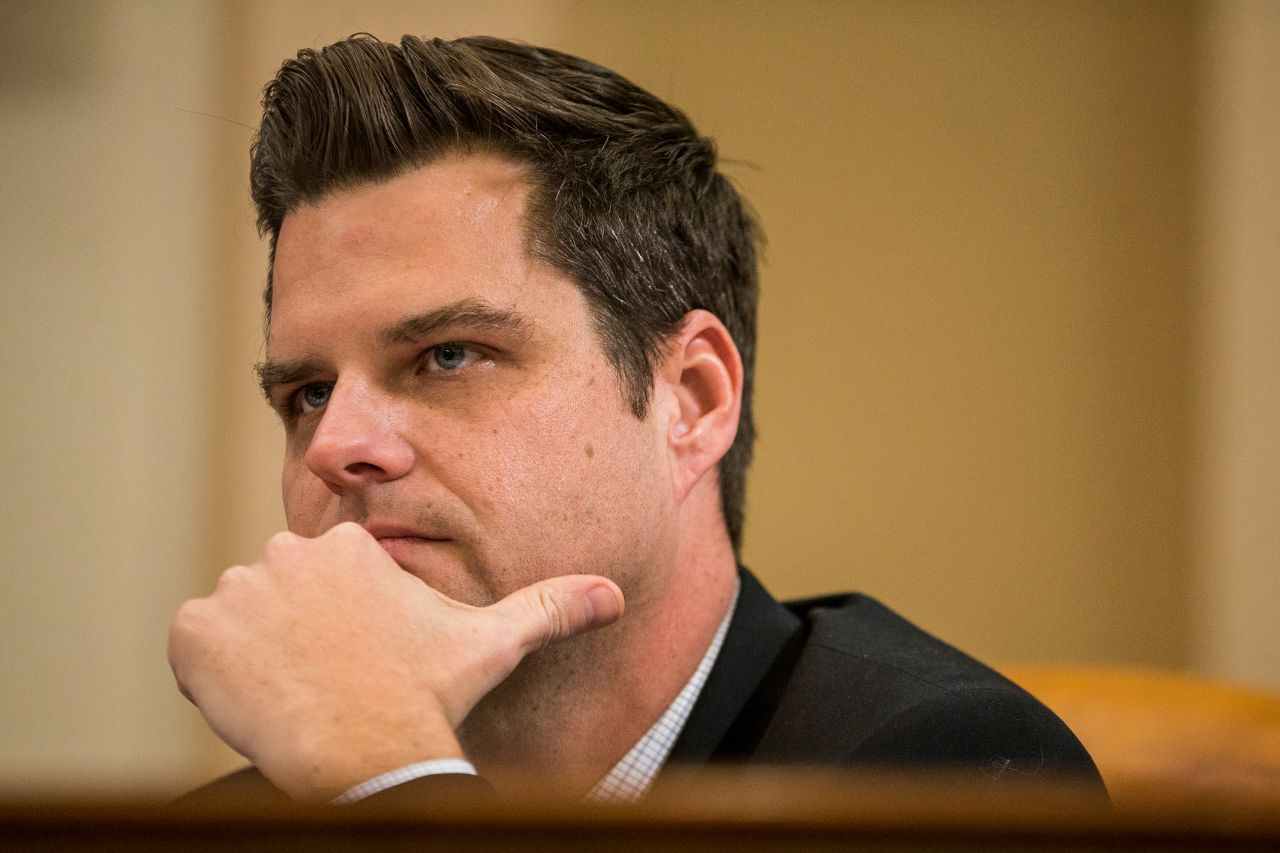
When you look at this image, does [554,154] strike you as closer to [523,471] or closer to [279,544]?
[523,471]

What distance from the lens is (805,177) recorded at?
326 cm

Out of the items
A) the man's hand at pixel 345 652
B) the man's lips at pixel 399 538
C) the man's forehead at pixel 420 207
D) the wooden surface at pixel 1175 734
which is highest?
the man's forehead at pixel 420 207

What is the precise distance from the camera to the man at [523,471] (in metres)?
1.16

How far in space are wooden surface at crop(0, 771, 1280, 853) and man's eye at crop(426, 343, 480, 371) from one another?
94 cm

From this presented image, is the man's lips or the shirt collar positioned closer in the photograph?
the man's lips

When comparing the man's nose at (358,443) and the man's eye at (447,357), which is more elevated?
the man's eye at (447,357)

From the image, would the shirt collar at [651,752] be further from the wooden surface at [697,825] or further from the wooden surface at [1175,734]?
the wooden surface at [697,825]

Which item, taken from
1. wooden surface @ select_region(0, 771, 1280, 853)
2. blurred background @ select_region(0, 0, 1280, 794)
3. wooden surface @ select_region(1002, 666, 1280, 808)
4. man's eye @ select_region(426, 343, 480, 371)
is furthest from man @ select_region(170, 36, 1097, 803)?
blurred background @ select_region(0, 0, 1280, 794)

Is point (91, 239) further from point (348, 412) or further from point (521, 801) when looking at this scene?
point (521, 801)

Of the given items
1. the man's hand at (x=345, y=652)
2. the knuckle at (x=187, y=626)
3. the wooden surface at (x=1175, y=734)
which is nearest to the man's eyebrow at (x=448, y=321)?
the man's hand at (x=345, y=652)

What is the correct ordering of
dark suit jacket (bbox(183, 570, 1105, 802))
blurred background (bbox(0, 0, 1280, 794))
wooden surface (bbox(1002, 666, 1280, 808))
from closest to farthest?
dark suit jacket (bbox(183, 570, 1105, 802)) < wooden surface (bbox(1002, 666, 1280, 808)) < blurred background (bbox(0, 0, 1280, 794))

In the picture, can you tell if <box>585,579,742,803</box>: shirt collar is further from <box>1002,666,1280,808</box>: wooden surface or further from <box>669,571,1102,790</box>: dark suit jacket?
<box>1002,666,1280,808</box>: wooden surface

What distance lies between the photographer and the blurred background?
10.3 ft

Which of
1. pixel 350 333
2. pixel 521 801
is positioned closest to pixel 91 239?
pixel 350 333
